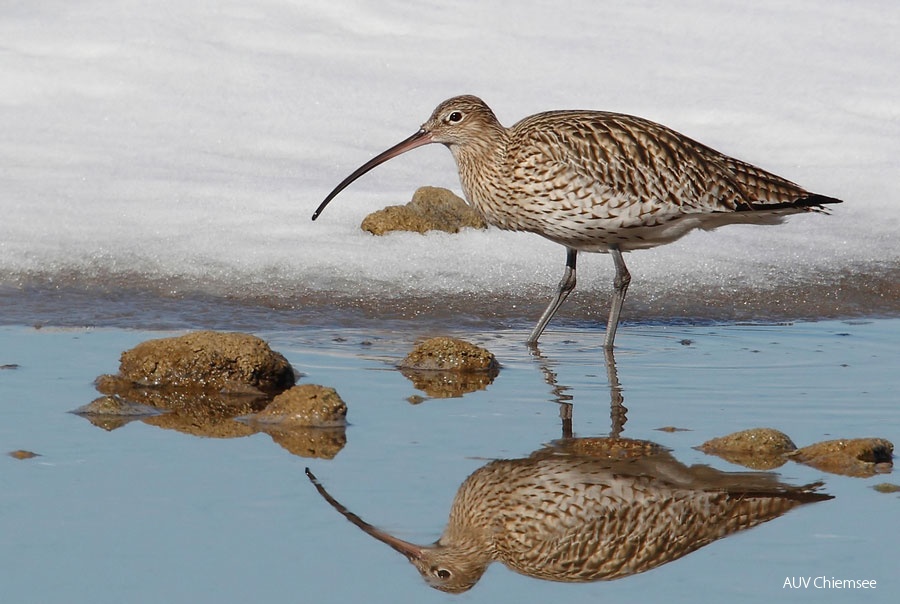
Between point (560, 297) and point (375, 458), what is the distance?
3172mm

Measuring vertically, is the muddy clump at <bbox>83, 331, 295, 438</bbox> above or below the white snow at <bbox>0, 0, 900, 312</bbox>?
below

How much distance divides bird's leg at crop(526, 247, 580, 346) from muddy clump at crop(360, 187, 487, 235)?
1696 millimetres

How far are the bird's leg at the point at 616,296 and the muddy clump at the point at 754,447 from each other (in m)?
2.33

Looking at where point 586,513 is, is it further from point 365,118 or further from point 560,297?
point 365,118

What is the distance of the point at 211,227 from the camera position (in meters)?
10.2

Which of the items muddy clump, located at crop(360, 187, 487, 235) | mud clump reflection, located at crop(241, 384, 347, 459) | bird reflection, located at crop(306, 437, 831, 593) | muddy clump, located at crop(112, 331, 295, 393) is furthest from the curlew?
bird reflection, located at crop(306, 437, 831, 593)

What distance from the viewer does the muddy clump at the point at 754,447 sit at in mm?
5719

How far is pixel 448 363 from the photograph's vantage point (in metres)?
7.32

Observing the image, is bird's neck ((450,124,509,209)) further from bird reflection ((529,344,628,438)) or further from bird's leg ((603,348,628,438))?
bird's leg ((603,348,628,438))

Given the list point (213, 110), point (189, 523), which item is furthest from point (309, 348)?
point (213, 110)

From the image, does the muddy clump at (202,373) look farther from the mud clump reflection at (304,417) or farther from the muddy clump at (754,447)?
the muddy clump at (754,447)

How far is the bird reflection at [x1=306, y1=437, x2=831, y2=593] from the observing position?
4652 mm

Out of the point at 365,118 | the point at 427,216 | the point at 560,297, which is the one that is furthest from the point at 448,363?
the point at 365,118

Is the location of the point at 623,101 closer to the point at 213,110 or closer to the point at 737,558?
the point at 213,110
